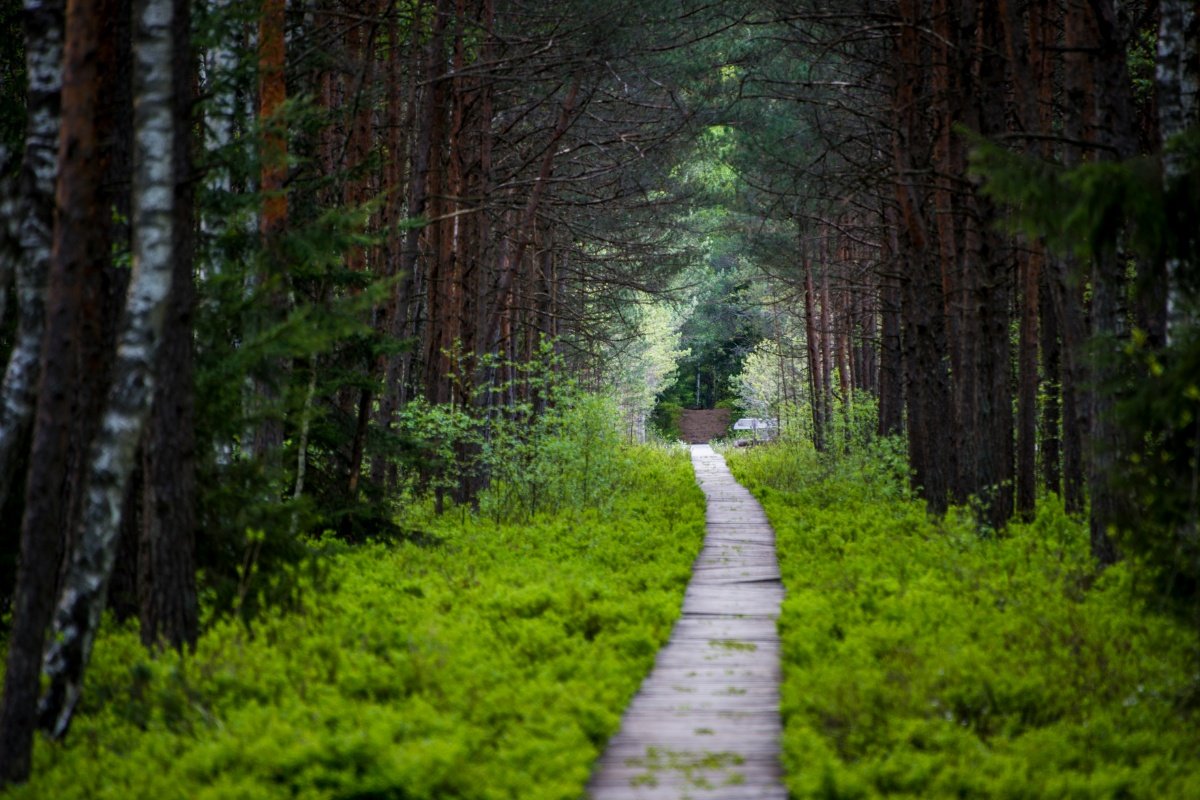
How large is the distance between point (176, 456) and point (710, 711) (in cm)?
407

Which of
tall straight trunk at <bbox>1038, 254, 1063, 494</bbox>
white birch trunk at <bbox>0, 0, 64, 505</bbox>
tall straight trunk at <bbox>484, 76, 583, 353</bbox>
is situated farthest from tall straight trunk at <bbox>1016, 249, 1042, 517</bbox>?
white birch trunk at <bbox>0, 0, 64, 505</bbox>

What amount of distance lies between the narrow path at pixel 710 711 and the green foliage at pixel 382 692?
6.9 inches

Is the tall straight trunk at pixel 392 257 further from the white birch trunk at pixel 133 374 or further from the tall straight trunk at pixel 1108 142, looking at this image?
the tall straight trunk at pixel 1108 142

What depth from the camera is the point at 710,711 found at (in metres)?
6.75

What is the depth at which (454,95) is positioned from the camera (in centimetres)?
1722

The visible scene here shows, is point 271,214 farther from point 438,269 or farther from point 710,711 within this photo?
point 438,269

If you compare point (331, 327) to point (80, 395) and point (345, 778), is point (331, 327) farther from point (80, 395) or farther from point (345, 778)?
point (345, 778)

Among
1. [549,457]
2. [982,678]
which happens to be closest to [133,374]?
[982,678]

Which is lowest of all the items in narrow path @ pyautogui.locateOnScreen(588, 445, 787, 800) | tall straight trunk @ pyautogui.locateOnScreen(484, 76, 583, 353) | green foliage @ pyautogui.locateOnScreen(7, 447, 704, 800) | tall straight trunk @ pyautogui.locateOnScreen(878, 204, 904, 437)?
narrow path @ pyautogui.locateOnScreen(588, 445, 787, 800)

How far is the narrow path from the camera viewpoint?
547cm

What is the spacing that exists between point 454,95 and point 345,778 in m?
13.8

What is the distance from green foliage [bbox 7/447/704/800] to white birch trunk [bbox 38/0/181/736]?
44 centimetres

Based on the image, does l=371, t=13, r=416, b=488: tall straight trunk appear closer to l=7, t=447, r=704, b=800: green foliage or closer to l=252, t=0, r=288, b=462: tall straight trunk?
l=252, t=0, r=288, b=462: tall straight trunk

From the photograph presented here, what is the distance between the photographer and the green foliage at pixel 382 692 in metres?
5.50
